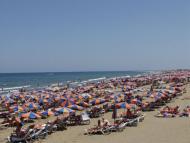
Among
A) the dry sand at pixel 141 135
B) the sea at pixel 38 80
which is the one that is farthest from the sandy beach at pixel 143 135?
the sea at pixel 38 80

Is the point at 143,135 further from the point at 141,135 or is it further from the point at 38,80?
the point at 38,80

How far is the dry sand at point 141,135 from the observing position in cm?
1462

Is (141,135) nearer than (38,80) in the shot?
Yes

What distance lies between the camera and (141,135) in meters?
15.5

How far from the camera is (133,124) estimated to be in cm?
1808

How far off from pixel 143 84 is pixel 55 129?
35.8m

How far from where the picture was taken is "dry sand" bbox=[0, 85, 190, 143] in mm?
14625

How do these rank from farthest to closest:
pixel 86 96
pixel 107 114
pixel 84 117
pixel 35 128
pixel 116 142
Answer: pixel 86 96
pixel 107 114
pixel 84 117
pixel 35 128
pixel 116 142

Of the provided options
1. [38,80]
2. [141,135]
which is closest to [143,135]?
[141,135]

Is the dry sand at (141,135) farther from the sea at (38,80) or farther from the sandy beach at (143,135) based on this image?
the sea at (38,80)

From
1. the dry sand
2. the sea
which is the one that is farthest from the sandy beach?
the sea

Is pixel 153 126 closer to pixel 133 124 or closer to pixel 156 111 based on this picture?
pixel 133 124

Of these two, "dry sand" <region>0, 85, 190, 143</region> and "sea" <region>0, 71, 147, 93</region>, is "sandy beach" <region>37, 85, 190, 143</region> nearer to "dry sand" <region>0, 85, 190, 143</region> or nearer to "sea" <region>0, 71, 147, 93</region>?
"dry sand" <region>0, 85, 190, 143</region>

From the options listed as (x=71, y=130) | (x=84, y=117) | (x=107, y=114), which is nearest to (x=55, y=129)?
(x=71, y=130)
